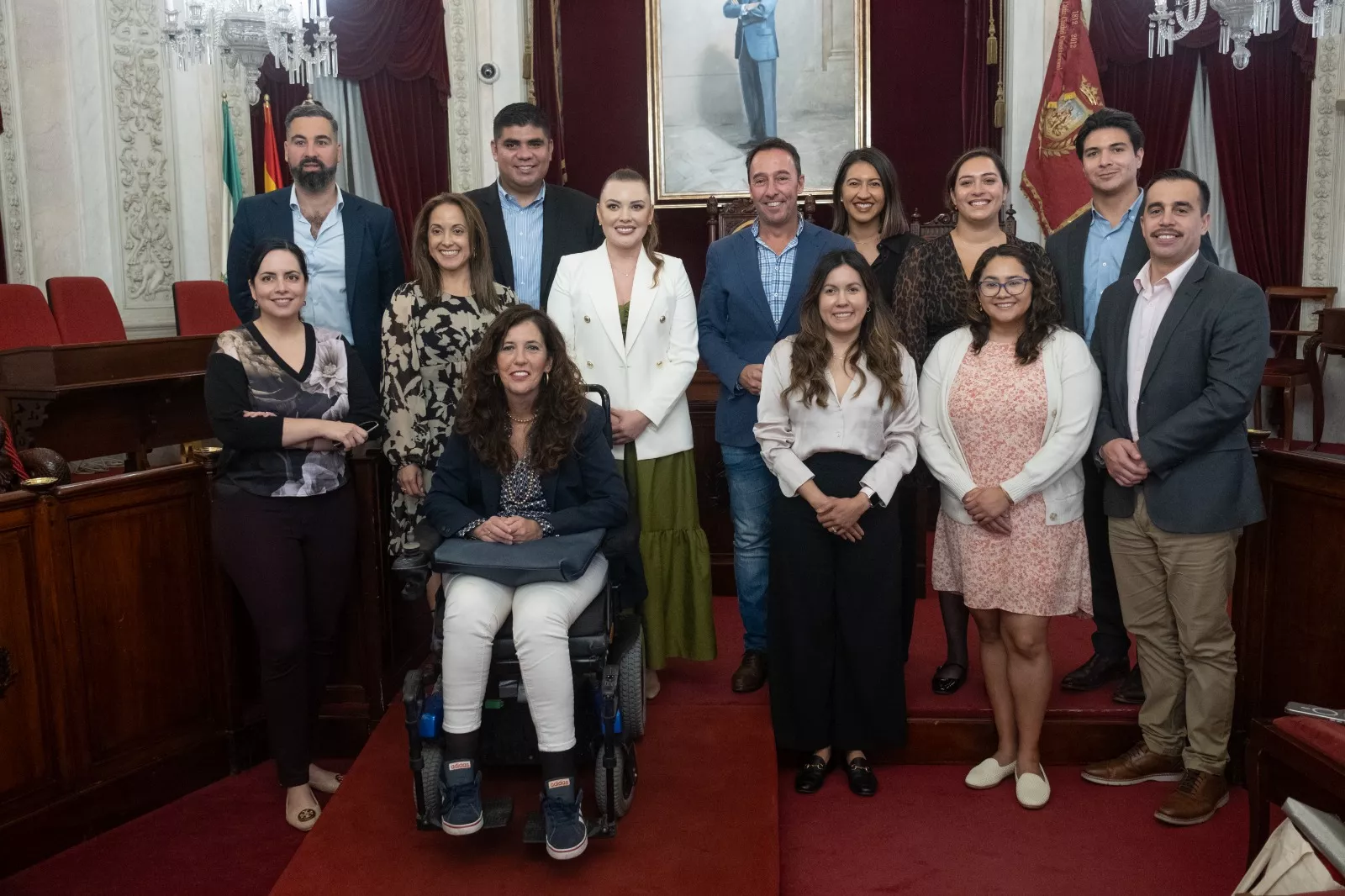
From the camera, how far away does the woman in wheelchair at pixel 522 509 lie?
2570mm

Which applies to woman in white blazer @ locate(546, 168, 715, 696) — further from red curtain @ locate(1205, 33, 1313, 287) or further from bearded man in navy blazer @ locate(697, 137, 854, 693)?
red curtain @ locate(1205, 33, 1313, 287)

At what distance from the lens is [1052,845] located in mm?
2887

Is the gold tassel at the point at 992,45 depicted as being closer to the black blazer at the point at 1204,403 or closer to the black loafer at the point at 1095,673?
the black blazer at the point at 1204,403

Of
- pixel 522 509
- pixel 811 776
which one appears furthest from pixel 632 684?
pixel 811 776

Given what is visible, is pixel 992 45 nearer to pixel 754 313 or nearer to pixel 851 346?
pixel 754 313

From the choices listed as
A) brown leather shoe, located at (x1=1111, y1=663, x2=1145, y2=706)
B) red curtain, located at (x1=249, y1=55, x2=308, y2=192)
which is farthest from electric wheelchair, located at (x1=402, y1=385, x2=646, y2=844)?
red curtain, located at (x1=249, y1=55, x2=308, y2=192)

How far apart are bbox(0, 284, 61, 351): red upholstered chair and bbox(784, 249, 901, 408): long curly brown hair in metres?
4.72

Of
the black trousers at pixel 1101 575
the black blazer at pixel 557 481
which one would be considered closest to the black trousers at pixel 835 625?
the black blazer at pixel 557 481

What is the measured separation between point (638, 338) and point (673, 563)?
2.22 feet

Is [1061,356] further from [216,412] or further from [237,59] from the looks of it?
[237,59]

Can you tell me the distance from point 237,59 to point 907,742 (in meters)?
5.56

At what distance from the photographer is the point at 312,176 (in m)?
3.40

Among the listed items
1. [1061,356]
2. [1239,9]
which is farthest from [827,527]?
[1239,9]

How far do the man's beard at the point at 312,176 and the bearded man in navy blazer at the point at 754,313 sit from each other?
1.20m
